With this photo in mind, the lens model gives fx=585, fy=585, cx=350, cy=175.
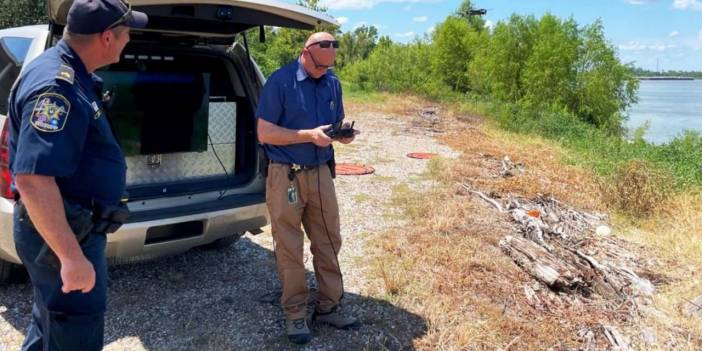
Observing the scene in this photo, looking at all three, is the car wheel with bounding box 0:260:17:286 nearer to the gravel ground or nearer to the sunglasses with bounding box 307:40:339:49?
the gravel ground

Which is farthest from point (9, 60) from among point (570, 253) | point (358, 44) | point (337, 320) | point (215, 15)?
point (358, 44)

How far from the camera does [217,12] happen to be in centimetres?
327

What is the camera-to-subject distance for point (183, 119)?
391cm

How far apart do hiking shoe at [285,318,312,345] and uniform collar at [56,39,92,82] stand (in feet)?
6.17

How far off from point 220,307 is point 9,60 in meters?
2.01

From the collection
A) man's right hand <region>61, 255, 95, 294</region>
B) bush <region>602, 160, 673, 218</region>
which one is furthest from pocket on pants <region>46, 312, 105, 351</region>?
bush <region>602, 160, 673, 218</region>

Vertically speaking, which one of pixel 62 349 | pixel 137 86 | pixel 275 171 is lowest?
pixel 62 349

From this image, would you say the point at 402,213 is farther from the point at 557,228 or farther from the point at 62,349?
the point at 62,349

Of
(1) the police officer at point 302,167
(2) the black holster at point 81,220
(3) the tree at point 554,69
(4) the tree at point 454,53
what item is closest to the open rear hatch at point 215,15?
(1) the police officer at point 302,167

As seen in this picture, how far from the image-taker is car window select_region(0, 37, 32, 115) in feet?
11.3

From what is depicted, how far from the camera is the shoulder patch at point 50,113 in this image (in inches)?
73.1

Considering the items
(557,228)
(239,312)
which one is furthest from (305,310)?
(557,228)

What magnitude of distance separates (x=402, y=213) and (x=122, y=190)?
14.3 feet

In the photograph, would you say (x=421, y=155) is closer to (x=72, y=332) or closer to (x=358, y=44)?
(x=72, y=332)
